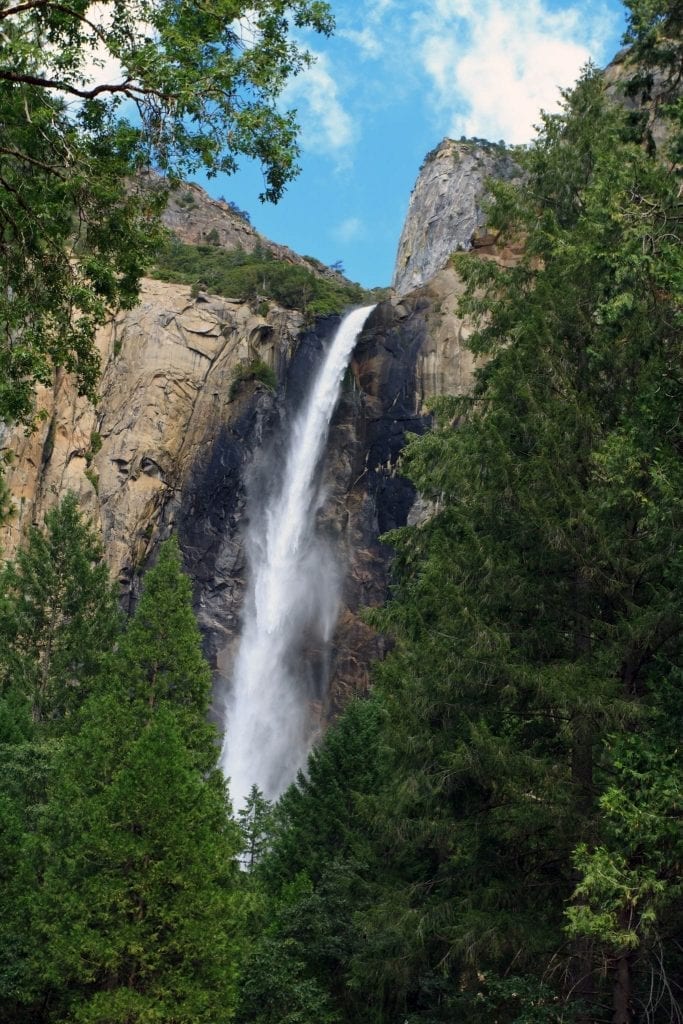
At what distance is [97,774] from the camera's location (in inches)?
778

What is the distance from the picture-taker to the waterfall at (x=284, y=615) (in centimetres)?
4150

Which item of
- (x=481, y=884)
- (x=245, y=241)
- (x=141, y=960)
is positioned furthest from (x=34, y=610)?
(x=245, y=241)

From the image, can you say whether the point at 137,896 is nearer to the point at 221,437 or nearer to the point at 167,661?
the point at 167,661

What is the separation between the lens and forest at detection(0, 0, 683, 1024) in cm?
1161

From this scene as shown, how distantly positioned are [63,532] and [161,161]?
2591 centimetres

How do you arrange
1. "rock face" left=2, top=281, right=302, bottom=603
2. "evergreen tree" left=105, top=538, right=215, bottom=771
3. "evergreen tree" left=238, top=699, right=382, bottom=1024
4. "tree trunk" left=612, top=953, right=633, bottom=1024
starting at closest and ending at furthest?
"tree trunk" left=612, top=953, right=633, bottom=1024, "evergreen tree" left=238, top=699, right=382, bottom=1024, "evergreen tree" left=105, top=538, right=215, bottom=771, "rock face" left=2, top=281, right=302, bottom=603

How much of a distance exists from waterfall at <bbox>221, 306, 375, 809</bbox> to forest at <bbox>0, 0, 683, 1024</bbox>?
2033 centimetres

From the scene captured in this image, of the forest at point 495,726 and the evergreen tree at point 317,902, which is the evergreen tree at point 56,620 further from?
the forest at point 495,726

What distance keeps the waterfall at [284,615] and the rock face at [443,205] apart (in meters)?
31.9

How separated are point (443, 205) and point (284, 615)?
49031 mm

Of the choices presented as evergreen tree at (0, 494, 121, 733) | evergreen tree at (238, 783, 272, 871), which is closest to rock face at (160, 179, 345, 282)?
evergreen tree at (0, 494, 121, 733)

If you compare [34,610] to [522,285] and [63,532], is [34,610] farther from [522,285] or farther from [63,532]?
[522,285]

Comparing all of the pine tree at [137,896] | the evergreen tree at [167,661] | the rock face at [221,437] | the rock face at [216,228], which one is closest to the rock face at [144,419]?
the rock face at [221,437]

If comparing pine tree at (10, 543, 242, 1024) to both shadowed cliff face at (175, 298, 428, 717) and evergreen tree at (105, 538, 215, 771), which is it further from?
shadowed cliff face at (175, 298, 428, 717)
